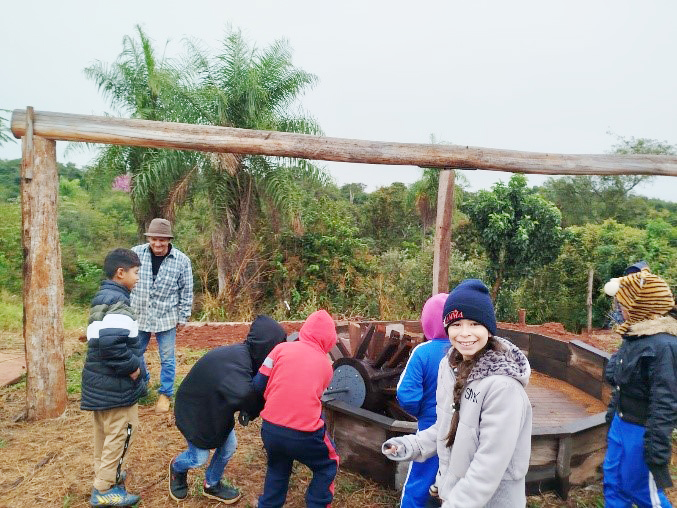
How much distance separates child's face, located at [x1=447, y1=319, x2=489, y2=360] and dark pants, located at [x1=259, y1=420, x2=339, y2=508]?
1193mm

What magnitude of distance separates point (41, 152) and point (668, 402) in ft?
16.7

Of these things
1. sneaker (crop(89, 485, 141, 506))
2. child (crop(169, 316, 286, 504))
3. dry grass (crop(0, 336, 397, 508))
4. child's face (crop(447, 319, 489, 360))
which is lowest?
dry grass (crop(0, 336, 397, 508))

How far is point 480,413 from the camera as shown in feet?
5.91

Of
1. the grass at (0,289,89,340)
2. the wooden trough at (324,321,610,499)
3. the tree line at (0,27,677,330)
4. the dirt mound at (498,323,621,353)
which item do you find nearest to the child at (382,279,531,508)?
the wooden trough at (324,321,610,499)

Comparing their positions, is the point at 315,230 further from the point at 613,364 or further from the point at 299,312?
the point at 613,364

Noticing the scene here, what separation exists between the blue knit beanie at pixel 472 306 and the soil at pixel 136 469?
2072 mm

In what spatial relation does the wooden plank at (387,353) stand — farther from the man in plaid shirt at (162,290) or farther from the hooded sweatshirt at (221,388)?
the man in plaid shirt at (162,290)

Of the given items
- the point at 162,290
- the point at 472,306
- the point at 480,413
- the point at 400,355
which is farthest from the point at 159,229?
the point at 480,413

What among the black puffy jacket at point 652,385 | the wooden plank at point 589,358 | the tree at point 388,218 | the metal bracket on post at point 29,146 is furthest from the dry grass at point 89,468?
the tree at point 388,218

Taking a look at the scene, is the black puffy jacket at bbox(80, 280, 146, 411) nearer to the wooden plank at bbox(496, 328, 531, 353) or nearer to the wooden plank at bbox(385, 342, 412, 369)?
the wooden plank at bbox(385, 342, 412, 369)

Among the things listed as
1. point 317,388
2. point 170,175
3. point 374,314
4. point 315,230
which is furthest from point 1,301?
point 317,388

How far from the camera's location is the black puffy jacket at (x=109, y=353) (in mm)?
2938

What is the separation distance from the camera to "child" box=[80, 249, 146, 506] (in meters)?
2.96

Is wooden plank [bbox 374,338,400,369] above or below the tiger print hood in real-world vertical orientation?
below
